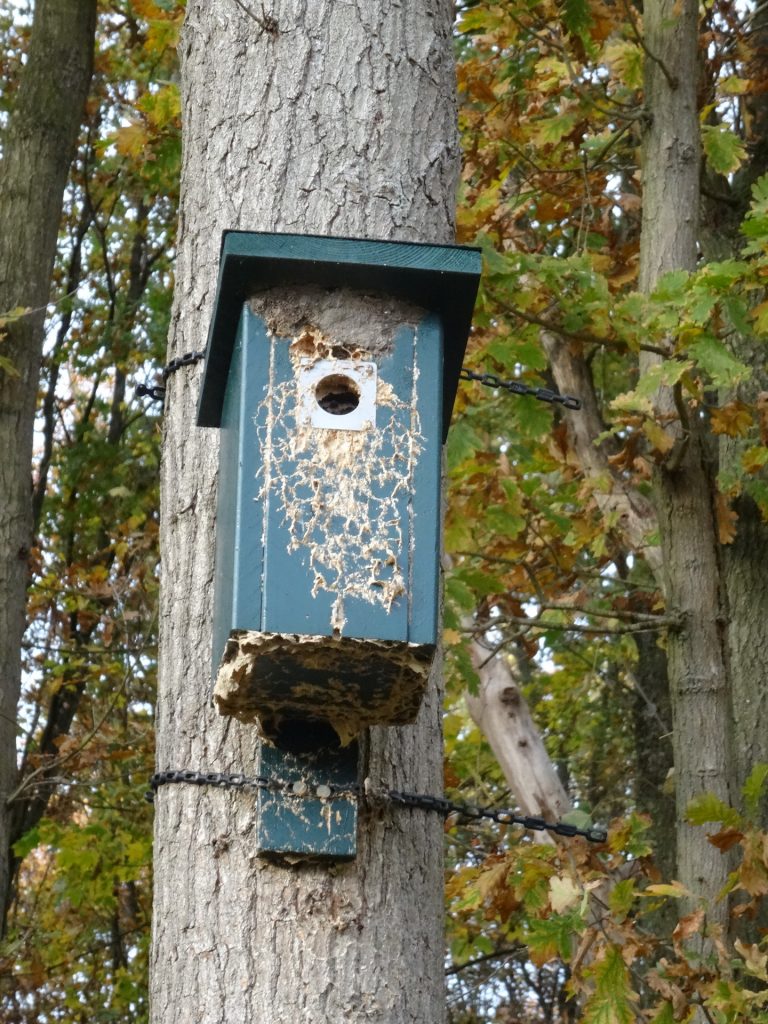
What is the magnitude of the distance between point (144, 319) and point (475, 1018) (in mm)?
5017

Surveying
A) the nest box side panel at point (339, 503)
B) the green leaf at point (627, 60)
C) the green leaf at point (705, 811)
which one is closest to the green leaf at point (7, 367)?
the green leaf at point (627, 60)

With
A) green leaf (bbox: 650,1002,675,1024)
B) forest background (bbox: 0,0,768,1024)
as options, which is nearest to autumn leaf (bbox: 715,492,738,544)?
forest background (bbox: 0,0,768,1024)

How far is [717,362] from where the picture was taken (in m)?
3.96

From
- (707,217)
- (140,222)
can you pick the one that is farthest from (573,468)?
(140,222)

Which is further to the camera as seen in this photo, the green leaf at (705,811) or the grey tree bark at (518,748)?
the grey tree bark at (518,748)

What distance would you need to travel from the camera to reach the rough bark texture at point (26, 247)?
5.36 m

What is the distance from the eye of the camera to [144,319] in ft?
29.0

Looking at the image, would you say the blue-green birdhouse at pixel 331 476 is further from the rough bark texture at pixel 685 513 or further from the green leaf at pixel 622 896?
the rough bark texture at pixel 685 513

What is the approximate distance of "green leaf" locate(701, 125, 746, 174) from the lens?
17.3 ft

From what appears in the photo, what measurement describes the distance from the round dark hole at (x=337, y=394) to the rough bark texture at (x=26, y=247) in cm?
343

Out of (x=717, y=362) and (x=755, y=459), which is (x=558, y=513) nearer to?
(x=755, y=459)

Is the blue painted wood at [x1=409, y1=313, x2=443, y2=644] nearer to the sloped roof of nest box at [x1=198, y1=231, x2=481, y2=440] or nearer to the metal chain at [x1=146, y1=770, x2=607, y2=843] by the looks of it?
the sloped roof of nest box at [x1=198, y1=231, x2=481, y2=440]

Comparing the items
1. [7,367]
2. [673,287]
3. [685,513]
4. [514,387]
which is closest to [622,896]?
[685,513]

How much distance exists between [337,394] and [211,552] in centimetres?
46
